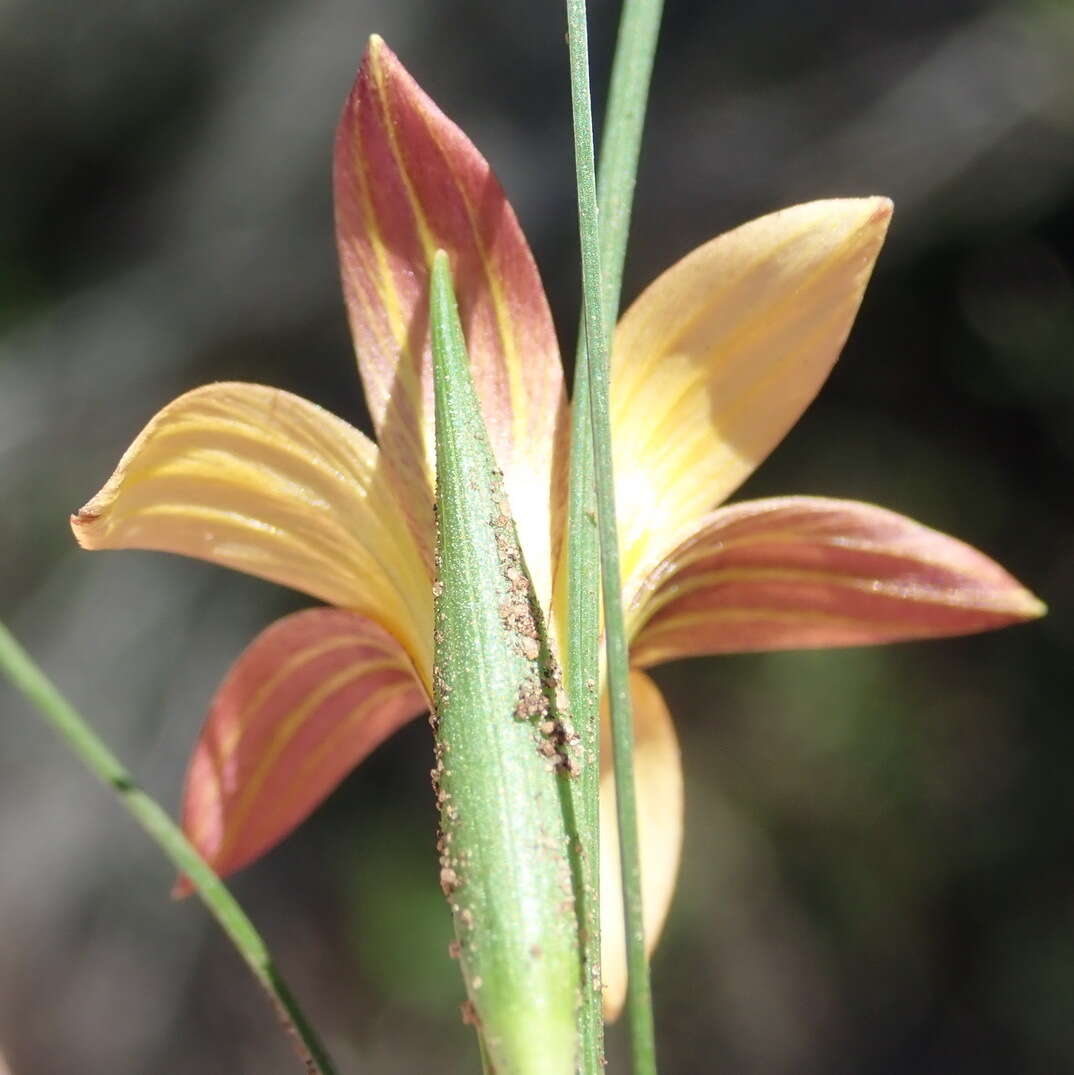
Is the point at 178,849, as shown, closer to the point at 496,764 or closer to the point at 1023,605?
the point at 496,764

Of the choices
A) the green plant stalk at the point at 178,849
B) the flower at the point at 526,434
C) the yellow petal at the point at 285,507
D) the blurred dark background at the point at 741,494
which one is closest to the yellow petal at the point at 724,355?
the flower at the point at 526,434

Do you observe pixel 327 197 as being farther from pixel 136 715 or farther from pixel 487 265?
pixel 487 265

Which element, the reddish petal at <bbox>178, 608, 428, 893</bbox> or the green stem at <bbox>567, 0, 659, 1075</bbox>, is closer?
the green stem at <bbox>567, 0, 659, 1075</bbox>

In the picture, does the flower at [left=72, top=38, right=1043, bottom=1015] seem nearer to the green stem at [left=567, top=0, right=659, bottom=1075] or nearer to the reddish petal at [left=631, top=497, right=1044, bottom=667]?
the reddish petal at [left=631, top=497, right=1044, bottom=667]

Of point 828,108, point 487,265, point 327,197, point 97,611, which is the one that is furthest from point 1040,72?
point 97,611

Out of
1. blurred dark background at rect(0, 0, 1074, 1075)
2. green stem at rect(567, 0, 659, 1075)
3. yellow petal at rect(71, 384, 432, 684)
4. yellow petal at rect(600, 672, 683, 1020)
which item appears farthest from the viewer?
blurred dark background at rect(0, 0, 1074, 1075)

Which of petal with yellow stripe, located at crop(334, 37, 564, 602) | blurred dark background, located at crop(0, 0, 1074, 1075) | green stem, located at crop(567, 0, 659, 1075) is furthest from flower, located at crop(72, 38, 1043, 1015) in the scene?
blurred dark background, located at crop(0, 0, 1074, 1075)

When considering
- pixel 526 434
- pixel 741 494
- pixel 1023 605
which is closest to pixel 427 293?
pixel 526 434
